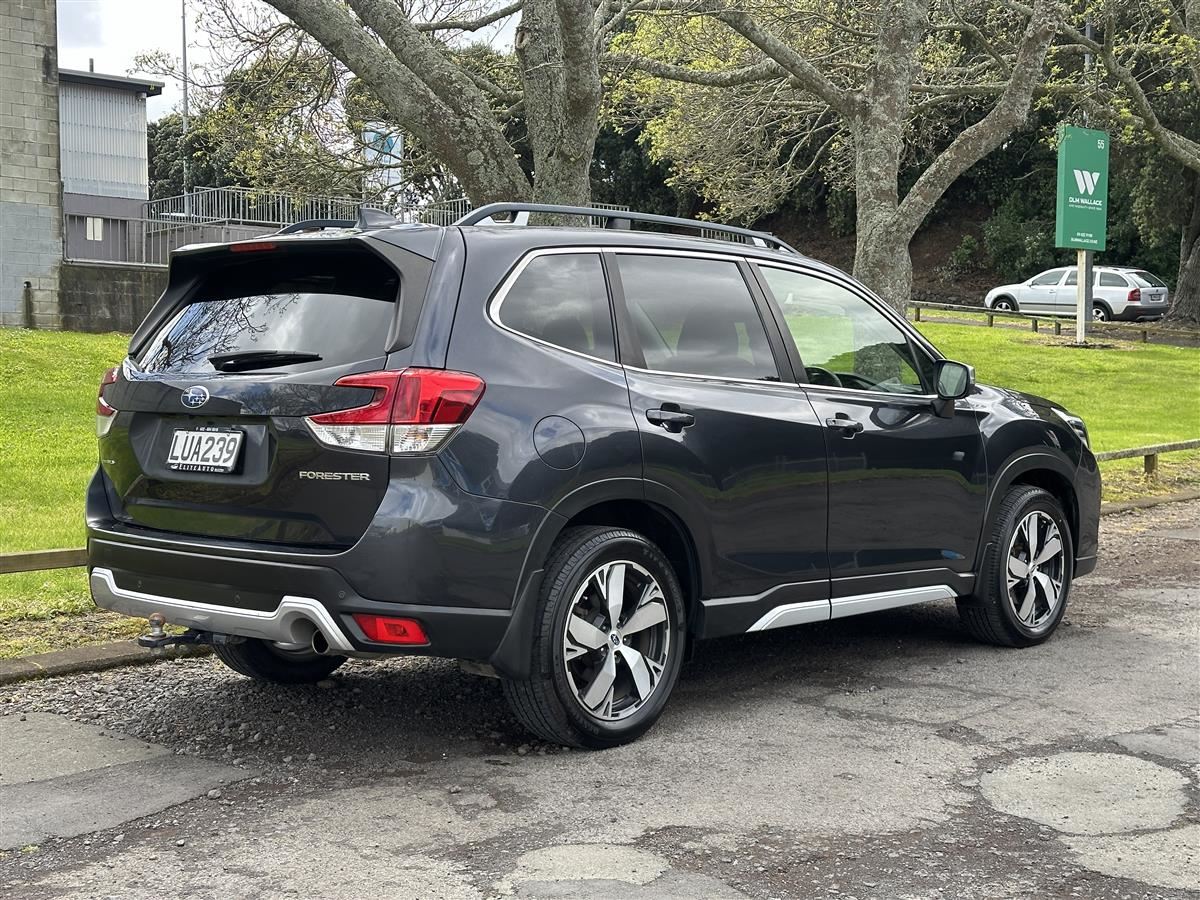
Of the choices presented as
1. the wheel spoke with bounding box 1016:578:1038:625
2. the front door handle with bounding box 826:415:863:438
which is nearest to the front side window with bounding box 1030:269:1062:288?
the wheel spoke with bounding box 1016:578:1038:625

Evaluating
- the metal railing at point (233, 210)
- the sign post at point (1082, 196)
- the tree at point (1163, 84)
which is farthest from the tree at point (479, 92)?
the sign post at point (1082, 196)

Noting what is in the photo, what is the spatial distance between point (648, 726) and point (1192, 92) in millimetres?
34207

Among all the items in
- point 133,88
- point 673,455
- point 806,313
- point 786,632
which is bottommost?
point 786,632

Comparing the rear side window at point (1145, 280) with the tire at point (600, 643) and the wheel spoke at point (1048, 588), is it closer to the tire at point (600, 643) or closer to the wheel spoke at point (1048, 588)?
the wheel spoke at point (1048, 588)

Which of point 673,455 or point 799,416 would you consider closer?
point 673,455

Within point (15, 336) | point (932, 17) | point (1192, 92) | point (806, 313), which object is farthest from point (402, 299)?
point (1192, 92)

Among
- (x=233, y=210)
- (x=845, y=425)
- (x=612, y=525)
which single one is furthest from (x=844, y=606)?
(x=233, y=210)

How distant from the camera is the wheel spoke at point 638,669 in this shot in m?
5.26

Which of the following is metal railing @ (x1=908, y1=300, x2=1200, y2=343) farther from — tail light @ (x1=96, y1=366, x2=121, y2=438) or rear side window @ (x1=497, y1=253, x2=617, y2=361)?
tail light @ (x1=96, y1=366, x2=121, y2=438)

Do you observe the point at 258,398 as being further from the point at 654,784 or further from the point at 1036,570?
the point at 1036,570

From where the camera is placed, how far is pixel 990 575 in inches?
271

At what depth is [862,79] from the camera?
19.6 m

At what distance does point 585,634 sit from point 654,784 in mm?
593

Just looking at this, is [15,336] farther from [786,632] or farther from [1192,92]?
[1192,92]
